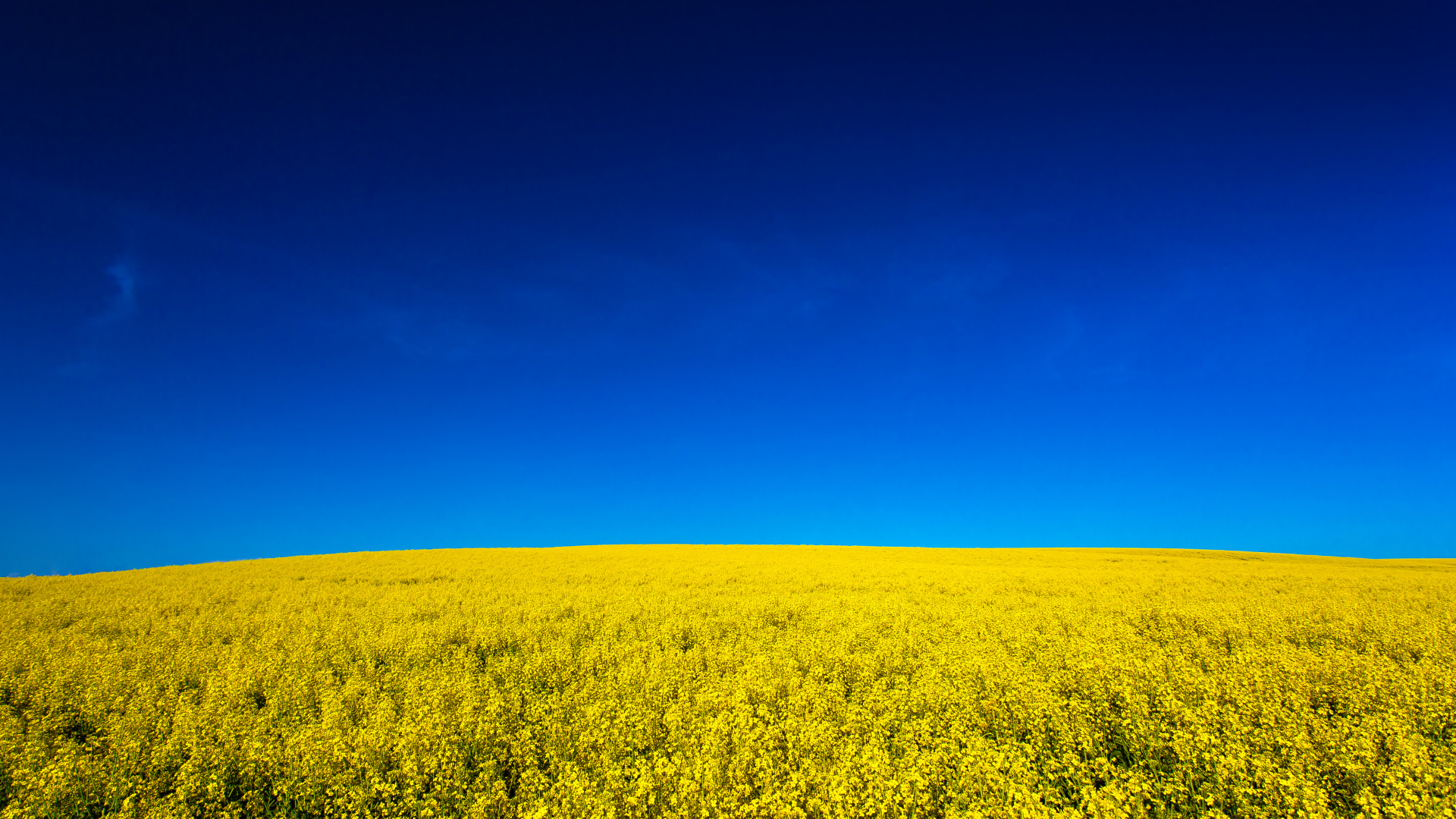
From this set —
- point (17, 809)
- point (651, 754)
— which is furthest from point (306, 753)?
point (651, 754)

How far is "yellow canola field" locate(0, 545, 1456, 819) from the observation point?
216 inches

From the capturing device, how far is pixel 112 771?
5.86 meters

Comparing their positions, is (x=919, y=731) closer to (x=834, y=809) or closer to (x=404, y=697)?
(x=834, y=809)

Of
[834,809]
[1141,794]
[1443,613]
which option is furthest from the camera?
[1443,613]

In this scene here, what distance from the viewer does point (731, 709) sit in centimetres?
712

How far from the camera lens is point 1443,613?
44.6ft

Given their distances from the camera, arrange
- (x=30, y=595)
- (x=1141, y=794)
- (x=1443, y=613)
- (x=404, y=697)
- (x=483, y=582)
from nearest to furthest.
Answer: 1. (x=1141, y=794)
2. (x=404, y=697)
3. (x=1443, y=613)
4. (x=30, y=595)
5. (x=483, y=582)

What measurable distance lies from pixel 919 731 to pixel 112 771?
23.3 feet

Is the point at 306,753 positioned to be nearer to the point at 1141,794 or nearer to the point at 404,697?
the point at 404,697

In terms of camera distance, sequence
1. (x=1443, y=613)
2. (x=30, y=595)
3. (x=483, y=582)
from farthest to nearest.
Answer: (x=483, y=582) < (x=30, y=595) < (x=1443, y=613)

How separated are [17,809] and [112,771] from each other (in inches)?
23.1

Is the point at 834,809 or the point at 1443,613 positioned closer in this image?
the point at 834,809

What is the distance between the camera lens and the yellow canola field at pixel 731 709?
Answer: 548 cm

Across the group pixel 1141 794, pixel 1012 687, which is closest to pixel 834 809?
pixel 1141 794
